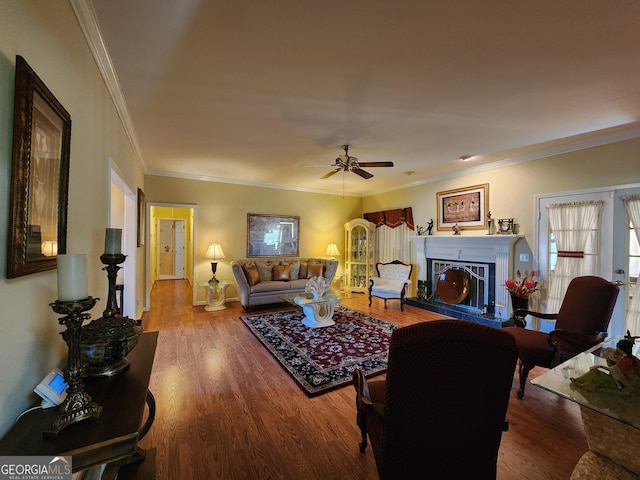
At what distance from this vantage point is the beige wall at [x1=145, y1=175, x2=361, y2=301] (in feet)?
17.2

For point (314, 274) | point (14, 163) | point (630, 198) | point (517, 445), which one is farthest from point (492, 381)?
point (314, 274)

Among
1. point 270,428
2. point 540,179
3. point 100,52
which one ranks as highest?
point 100,52

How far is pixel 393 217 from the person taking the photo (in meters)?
6.29

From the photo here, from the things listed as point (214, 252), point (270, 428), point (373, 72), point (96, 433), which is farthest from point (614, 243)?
point (214, 252)

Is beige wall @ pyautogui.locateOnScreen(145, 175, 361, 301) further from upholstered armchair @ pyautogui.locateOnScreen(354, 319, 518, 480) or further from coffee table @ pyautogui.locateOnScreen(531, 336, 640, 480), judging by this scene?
coffee table @ pyautogui.locateOnScreen(531, 336, 640, 480)

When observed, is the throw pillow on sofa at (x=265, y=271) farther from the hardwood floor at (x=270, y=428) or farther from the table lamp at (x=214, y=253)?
the hardwood floor at (x=270, y=428)

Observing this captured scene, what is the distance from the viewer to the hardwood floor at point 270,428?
1.64 m

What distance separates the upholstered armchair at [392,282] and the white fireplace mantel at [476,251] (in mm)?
342

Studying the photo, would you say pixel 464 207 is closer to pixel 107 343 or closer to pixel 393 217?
pixel 393 217

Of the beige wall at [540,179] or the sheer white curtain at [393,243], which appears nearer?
the beige wall at [540,179]

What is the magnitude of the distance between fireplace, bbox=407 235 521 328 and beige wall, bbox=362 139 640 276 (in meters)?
0.20

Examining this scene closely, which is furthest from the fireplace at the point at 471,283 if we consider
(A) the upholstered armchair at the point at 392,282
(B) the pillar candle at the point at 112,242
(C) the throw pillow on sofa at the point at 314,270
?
(B) the pillar candle at the point at 112,242

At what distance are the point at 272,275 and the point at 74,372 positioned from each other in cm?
467

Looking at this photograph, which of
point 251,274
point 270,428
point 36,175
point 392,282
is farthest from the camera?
point 392,282
